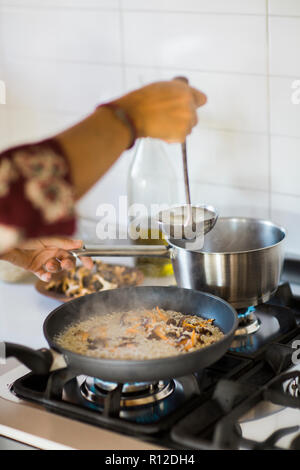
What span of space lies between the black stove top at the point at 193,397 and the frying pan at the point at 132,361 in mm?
39

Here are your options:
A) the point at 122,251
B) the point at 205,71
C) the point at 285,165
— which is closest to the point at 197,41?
the point at 205,71

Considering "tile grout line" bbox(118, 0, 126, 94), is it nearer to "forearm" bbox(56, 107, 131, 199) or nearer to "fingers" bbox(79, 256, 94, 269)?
"fingers" bbox(79, 256, 94, 269)

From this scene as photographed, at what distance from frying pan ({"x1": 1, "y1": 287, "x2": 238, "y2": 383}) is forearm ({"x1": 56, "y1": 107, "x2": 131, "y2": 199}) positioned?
0.26m

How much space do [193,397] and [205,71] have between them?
2.58 ft

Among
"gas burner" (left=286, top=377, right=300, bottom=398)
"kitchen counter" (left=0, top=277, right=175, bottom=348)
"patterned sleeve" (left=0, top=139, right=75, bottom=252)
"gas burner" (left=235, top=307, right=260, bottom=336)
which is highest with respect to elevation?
"patterned sleeve" (left=0, top=139, right=75, bottom=252)

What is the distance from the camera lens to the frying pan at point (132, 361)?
36.4 inches

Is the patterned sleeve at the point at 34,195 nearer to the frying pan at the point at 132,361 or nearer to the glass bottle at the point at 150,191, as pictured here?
the frying pan at the point at 132,361

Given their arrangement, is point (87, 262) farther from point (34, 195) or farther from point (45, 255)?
point (34, 195)

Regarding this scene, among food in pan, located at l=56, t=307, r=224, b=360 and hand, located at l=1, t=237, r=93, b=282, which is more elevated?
hand, located at l=1, t=237, r=93, b=282

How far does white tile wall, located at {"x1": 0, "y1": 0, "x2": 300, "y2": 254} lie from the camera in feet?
4.49

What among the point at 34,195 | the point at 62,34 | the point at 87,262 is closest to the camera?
the point at 34,195

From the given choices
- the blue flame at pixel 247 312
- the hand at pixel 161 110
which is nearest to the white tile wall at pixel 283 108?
the blue flame at pixel 247 312

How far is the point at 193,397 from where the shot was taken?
0.99 m

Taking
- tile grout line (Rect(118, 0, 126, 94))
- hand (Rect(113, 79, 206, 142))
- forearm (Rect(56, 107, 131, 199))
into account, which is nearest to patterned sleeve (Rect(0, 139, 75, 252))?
forearm (Rect(56, 107, 131, 199))
